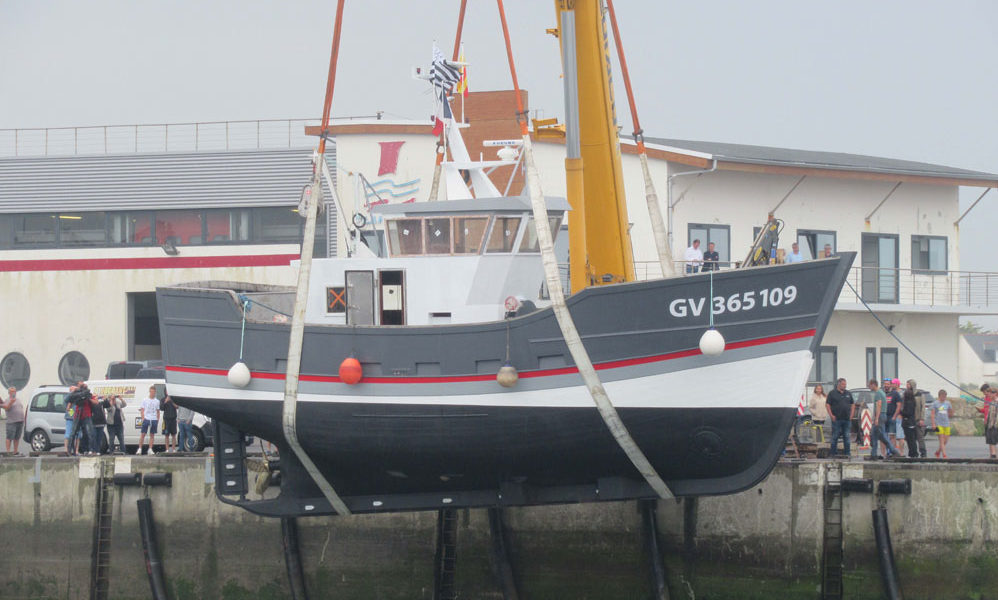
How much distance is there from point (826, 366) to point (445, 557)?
57.8ft

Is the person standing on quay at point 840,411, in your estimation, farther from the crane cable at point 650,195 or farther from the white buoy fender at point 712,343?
the white buoy fender at point 712,343

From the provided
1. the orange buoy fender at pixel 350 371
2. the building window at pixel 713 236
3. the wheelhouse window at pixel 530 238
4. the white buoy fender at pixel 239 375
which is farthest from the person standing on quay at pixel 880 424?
the building window at pixel 713 236

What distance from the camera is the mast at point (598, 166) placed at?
48.5ft

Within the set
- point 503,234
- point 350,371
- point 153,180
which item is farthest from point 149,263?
point 350,371

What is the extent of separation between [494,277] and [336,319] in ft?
6.59

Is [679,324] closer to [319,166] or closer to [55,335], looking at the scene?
[319,166]

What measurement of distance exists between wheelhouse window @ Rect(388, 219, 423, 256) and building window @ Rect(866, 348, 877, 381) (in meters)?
20.1

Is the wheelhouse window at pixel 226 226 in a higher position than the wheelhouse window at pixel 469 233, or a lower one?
higher

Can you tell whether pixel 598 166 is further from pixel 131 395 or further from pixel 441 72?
pixel 131 395

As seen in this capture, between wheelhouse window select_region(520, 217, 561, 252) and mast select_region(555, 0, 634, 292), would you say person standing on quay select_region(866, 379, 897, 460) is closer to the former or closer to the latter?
mast select_region(555, 0, 634, 292)

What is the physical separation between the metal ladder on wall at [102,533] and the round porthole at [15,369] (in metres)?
18.9

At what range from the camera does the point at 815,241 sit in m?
31.1

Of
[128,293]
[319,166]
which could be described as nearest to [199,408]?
[319,166]

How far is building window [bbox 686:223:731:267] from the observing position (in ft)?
98.0
